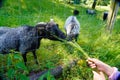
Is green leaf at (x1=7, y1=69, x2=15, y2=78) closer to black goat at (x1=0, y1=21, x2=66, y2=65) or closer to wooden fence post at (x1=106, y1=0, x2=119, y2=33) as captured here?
black goat at (x1=0, y1=21, x2=66, y2=65)

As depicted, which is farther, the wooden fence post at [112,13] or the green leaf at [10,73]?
the wooden fence post at [112,13]

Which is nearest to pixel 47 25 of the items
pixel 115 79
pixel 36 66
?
pixel 36 66

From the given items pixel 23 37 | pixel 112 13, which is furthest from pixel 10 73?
pixel 112 13

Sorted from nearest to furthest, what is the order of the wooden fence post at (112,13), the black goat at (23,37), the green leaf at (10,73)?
the green leaf at (10,73) → the black goat at (23,37) → the wooden fence post at (112,13)

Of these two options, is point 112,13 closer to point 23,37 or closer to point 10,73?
point 23,37

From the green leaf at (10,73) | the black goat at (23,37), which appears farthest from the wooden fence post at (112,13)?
the green leaf at (10,73)

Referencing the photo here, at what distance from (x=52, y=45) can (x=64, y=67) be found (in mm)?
737

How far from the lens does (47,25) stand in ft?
15.5

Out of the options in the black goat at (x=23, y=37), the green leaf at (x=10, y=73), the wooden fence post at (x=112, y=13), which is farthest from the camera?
the wooden fence post at (x=112, y=13)

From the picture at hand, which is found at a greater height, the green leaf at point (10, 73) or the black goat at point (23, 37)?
the black goat at point (23, 37)

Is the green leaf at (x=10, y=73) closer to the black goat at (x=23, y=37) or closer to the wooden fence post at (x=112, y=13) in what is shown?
the black goat at (x=23, y=37)

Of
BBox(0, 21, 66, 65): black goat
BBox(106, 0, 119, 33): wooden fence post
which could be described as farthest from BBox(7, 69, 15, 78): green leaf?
BBox(106, 0, 119, 33): wooden fence post

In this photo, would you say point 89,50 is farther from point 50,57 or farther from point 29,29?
point 29,29

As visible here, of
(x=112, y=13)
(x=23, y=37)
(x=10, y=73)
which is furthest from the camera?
(x=112, y=13)
